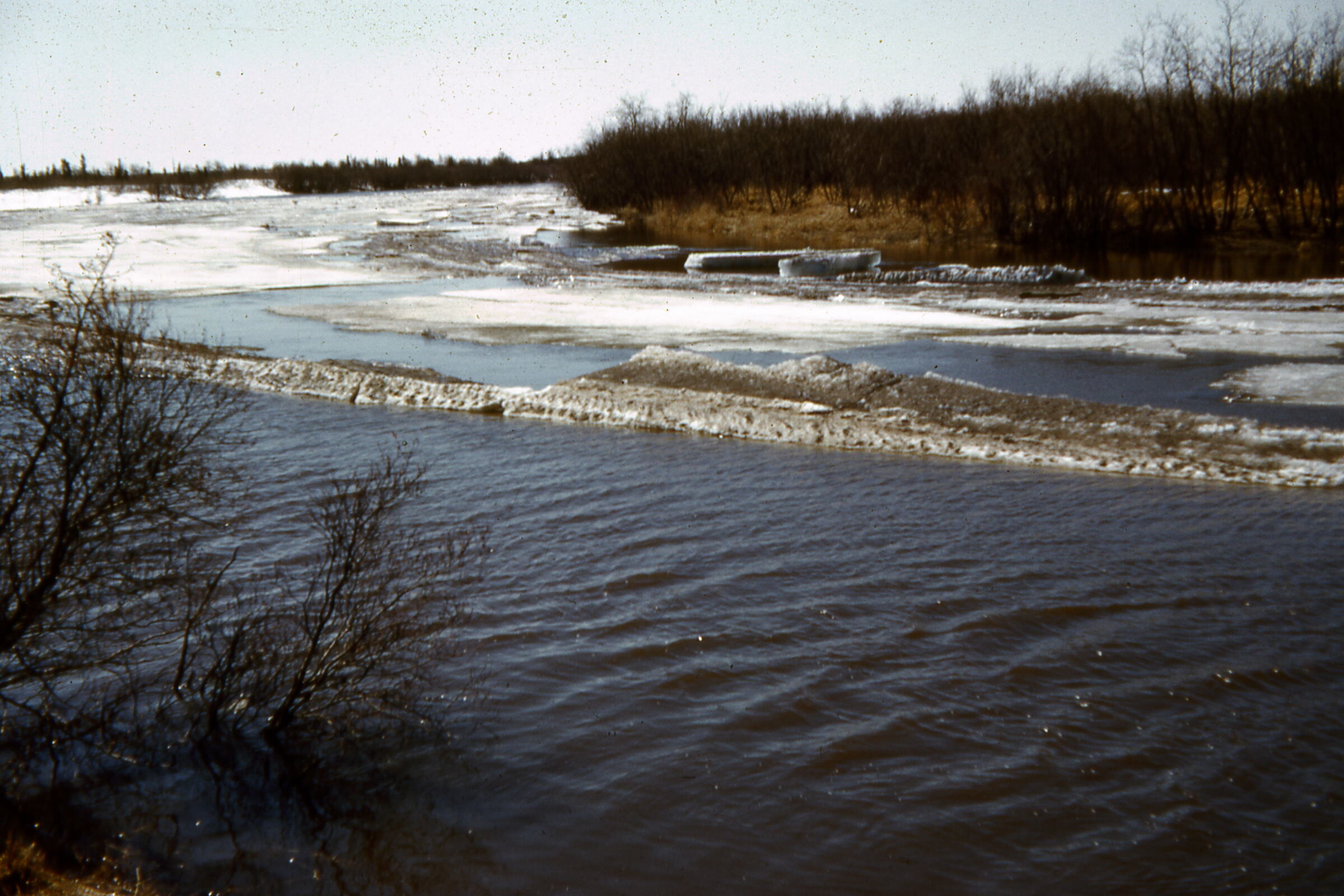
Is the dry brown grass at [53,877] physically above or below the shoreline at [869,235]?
below

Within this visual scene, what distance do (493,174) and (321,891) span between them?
4436 inches

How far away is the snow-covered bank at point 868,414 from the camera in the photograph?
8203 mm

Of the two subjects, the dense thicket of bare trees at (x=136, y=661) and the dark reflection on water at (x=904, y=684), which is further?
the dense thicket of bare trees at (x=136, y=661)

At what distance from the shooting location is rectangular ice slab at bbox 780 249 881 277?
2333 centimetres

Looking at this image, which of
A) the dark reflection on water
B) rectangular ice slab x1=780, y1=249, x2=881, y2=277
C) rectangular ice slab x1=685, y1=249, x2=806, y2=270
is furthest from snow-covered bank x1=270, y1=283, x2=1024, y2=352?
the dark reflection on water

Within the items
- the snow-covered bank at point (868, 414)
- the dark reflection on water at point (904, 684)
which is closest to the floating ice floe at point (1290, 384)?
the snow-covered bank at point (868, 414)

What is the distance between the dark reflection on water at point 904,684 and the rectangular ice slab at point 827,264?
50.7 feet

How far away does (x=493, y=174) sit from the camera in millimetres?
110625

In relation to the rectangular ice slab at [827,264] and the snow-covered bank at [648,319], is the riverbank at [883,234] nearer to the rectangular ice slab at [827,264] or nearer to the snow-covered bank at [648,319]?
the rectangular ice slab at [827,264]

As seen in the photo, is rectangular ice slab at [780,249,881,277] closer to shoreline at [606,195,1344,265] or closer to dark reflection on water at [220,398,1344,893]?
shoreline at [606,195,1344,265]

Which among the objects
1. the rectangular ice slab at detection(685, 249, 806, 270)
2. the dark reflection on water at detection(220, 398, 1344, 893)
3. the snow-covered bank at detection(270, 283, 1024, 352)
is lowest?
the dark reflection on water at detection(220, 398, 1344, 893)

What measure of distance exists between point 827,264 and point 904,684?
19.2 metres

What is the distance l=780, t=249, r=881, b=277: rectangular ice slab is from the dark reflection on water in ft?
50.7

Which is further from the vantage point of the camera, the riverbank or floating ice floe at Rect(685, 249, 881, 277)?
the riverbank
